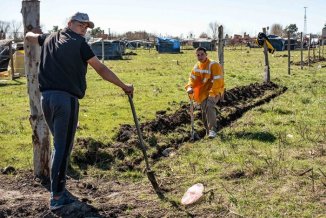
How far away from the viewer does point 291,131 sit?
9258mm

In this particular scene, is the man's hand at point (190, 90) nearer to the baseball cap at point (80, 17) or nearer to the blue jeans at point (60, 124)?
the blue jeans at point (60, 124)

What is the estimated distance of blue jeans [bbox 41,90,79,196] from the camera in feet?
17.3

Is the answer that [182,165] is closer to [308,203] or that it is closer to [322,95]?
[308,203]

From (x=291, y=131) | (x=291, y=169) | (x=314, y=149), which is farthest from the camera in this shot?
(x=291, y=131)

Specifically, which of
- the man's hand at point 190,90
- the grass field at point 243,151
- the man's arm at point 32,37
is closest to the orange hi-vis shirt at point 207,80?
the man's hand at point 190,90

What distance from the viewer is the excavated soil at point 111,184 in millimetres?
5469

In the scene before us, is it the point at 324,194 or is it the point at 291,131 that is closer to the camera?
the point at 324,194

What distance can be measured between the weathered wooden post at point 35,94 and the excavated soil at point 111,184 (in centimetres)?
32

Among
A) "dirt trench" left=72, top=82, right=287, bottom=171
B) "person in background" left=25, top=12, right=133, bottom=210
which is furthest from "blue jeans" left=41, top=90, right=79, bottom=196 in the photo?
"dirt trench" left=72, top=82, right=287, bottom=171

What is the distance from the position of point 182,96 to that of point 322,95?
13.9 feet

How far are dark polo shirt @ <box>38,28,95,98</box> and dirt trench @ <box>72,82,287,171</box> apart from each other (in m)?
2.28

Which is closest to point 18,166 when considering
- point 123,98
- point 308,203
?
point 308,203

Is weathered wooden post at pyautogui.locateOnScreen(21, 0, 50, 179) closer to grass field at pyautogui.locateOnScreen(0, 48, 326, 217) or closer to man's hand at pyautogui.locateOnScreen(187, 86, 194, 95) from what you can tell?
grass field at pyautogui.locateOnScreen(0, 48, 326, 217)

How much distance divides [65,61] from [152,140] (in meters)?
3.75
